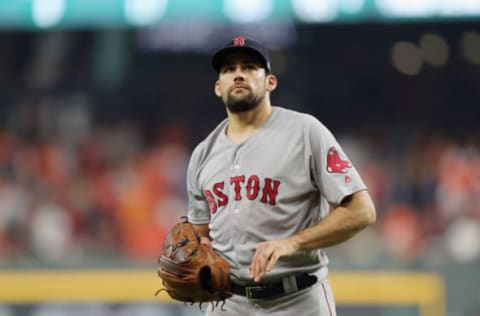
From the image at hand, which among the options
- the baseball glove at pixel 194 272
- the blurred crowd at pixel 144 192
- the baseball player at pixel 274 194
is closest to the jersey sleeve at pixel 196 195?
the baseball player at pixel 274 194

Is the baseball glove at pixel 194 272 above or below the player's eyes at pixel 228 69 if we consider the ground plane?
below

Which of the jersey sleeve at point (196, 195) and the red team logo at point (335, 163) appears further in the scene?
the jersey sleeve at point (196, 195)

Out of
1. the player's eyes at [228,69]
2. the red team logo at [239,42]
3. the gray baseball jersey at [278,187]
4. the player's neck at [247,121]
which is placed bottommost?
the gray baseball jersey at [278,187]

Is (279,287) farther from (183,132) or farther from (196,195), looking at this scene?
(183,132)

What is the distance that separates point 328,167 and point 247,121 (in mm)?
429

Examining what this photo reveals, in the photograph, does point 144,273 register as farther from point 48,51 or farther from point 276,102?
point 48,51

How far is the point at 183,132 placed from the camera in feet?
36.5

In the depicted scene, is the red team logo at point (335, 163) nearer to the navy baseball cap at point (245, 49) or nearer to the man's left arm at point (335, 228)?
the man's left arm at point (335, 228)

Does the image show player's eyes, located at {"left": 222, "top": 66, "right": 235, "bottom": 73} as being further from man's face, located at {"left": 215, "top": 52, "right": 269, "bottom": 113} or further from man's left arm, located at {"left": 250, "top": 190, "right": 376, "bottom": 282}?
man's left arm, located at {"left": 250, "top": 190, "right": 376, "bottom": 282}

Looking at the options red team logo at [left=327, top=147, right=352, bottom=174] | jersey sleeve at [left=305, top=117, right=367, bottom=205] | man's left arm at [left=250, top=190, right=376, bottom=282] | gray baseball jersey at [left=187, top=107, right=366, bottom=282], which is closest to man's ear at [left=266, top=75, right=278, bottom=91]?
gray baseball jersey at [left=187, top=107, right=366, bottom=282]

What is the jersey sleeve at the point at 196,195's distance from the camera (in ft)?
13.1

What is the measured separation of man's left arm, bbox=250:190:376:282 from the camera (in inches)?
137

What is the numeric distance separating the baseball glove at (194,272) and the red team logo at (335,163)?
0.53 metres

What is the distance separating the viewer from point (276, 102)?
11.5 metres
